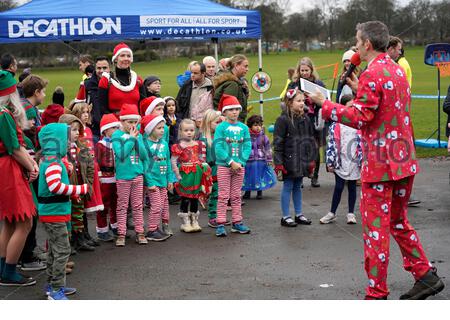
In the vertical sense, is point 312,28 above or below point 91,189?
above

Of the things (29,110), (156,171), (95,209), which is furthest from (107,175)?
(29,110)

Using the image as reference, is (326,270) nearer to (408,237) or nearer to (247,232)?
(408,237)

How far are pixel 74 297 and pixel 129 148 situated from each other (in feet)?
6.64

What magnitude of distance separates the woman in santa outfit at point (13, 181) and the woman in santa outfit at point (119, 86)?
245cm

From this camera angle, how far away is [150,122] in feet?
24.6

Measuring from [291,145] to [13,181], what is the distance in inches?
135

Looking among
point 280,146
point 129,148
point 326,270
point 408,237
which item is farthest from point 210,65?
point 408,237

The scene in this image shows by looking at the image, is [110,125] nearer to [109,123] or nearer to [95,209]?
[109,123]

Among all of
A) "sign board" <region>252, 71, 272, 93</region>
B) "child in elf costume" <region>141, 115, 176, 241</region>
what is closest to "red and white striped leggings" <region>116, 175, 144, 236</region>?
"child in elf costume" <region>141, 115, 176, 241</region>

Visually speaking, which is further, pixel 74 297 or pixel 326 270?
pixel 326 270

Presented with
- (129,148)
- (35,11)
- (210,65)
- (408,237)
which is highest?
(35,11)

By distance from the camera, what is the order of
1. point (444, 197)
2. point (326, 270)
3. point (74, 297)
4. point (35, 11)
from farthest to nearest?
point (35, 11) → point (444, 197) → point (326, 270) → point (74, 297)

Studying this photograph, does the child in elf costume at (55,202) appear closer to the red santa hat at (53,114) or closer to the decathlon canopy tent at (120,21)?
the red santa hat at (53,114)

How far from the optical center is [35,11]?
11961 mm
